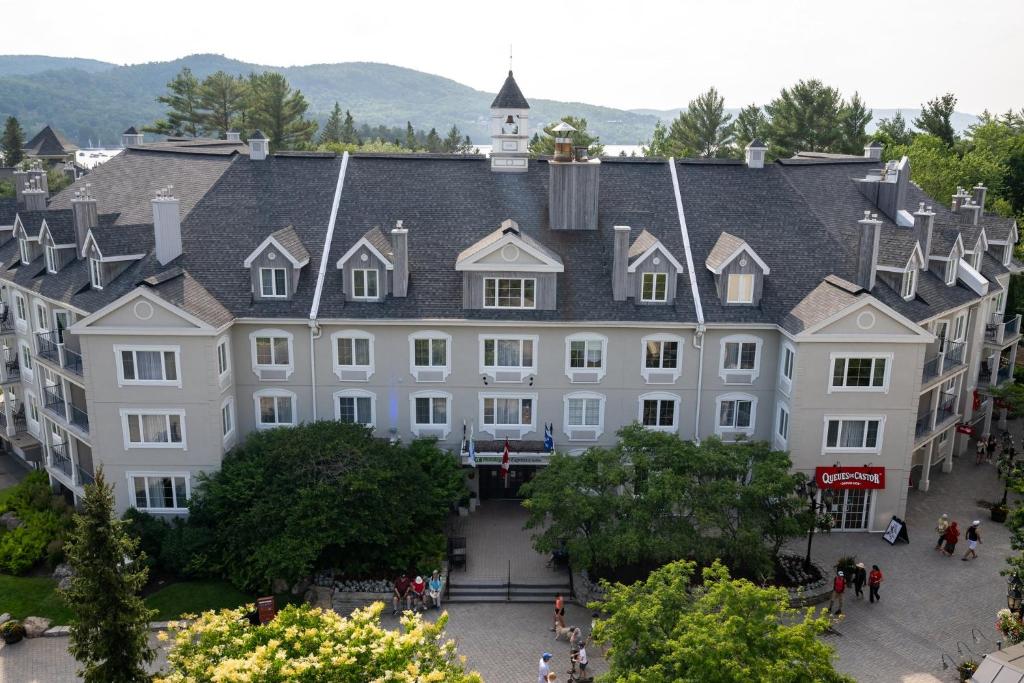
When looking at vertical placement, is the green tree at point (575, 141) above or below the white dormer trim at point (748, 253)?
above

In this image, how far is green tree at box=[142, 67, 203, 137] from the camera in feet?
359

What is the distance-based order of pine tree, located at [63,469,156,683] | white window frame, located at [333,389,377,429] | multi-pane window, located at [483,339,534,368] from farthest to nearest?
white window frame, located at [333,389,377,429]
multi-pane window, located at [483,339,534,368]
pine tree, located at [63,469,156,683]

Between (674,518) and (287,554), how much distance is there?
16.3m

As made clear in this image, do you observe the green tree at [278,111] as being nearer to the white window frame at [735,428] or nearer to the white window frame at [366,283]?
the white window frame at [366,283]

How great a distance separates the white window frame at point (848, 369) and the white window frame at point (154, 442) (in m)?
31.1

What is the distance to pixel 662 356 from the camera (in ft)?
143

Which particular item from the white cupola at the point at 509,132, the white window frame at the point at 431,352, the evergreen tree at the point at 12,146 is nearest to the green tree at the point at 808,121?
the white cupola at the point at 509,132

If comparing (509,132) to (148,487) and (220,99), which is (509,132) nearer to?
(148,487)

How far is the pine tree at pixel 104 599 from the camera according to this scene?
88.8ft

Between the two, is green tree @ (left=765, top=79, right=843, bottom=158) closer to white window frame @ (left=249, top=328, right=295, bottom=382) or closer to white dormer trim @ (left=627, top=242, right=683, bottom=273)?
white dormer trim @ (left=627, top=242, right=683, bottom=273)

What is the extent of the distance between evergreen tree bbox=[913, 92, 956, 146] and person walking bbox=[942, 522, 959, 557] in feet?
245

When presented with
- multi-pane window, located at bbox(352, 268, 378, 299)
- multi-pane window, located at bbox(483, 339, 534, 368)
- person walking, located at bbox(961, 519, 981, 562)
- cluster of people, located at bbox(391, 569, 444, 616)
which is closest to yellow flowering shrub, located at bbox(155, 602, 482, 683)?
cluster of people, located at bbox(391, 569, 444, 616)

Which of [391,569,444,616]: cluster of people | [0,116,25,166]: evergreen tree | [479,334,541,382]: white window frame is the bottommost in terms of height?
[391,569,444,616]: cluster of people

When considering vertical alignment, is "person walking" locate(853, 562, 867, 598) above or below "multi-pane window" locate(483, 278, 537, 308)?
below
